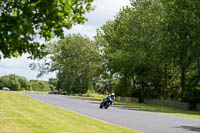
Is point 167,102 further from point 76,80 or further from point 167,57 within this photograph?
point 76,80

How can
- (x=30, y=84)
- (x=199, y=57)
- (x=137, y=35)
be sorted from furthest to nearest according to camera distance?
1. (x=30, y=84)
2. (x=137, y=35)
3. (x=199, y=57)

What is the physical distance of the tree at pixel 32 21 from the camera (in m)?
6.48

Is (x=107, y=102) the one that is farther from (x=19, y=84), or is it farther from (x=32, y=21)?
A: (x=19, y=84)

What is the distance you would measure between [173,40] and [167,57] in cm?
335

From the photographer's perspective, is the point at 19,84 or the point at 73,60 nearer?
the point at 73,60

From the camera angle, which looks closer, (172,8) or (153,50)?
(172,8)

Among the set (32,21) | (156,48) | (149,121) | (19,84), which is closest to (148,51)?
(156,48)

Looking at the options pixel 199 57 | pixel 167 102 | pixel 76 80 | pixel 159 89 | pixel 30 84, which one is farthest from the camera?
pixel 30 84

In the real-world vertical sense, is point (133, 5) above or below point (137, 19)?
above

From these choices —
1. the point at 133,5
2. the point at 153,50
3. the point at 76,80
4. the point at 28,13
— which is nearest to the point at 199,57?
the point at 153,50

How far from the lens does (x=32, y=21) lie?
22.6ft

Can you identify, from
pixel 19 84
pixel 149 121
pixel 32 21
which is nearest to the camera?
pixel 32 21

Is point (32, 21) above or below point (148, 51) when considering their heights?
below

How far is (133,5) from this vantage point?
66562mm
